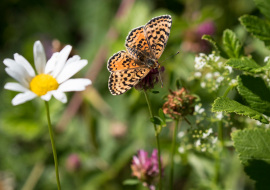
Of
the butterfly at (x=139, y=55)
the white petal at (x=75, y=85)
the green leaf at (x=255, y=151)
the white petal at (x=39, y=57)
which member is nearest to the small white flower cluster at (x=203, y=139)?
the green leaf at (x=255, y=151)

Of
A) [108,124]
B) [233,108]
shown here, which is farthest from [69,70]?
[108,124]

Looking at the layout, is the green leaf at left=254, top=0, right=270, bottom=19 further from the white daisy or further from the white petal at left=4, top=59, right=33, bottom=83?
the white petal at left=4, top=59, right=33, bottom=83

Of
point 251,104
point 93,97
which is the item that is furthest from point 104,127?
point 251,104

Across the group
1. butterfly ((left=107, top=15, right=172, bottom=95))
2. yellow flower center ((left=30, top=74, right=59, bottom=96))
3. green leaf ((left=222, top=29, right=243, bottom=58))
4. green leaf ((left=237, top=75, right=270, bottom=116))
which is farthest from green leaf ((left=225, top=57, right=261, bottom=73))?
yellow flower center ((left=30, top=74, right=59, bottom=96))

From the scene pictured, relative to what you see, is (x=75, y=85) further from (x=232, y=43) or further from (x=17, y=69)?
(x=232, y=43)

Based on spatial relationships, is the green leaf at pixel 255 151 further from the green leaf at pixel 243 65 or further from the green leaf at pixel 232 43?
the green leaf at pixel 232 43

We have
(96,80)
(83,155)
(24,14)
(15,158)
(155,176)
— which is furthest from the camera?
(24,14)

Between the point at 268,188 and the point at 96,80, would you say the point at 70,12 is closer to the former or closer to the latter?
the point at 96,80
